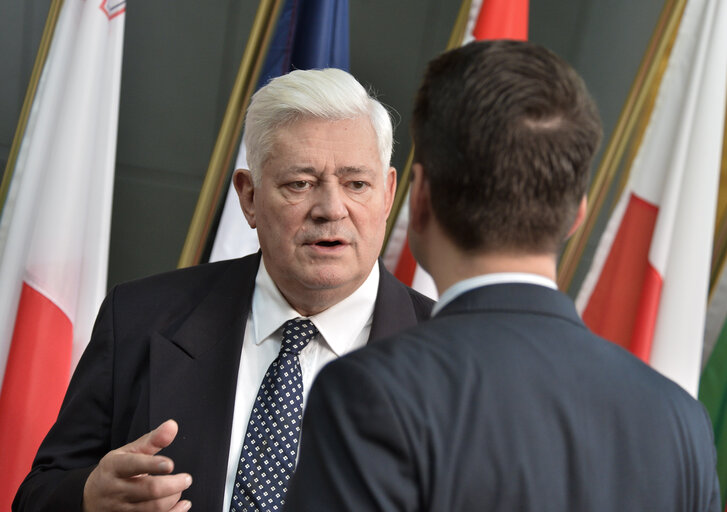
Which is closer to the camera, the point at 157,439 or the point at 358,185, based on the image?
the point at 157,439

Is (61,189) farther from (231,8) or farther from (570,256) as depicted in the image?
(570,256)

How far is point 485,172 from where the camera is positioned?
33.0 inches

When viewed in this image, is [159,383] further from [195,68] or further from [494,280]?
[195,68]

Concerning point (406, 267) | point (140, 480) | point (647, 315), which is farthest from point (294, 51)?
point (140, 480)

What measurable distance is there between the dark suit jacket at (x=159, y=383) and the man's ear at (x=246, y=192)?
146 millimetres

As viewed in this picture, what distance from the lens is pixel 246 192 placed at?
1.80m

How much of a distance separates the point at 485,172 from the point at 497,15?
1891 mm

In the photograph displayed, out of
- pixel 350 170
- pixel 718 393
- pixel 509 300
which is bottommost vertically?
pixel 718 393

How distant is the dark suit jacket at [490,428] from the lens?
0.78 meters

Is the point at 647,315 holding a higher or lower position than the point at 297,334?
lower

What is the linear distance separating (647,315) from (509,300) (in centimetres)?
174

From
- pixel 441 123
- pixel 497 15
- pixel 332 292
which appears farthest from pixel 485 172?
pixel 497 15

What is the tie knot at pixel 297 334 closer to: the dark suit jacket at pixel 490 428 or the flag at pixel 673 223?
the dark suit jacket at pixel 490 428

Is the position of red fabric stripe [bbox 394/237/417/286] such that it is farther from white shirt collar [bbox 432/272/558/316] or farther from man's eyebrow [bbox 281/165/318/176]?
white shirt collar [bbox 432/272/558/316]
